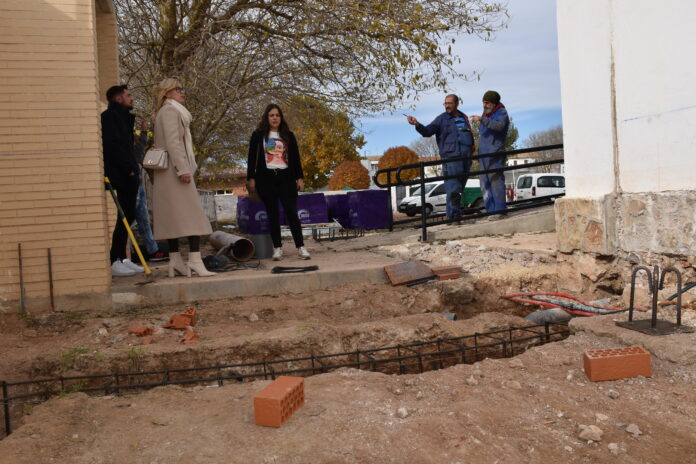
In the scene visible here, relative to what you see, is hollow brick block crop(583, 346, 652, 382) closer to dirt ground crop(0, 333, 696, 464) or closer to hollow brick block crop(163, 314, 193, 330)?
dirt ground crop(0, 333, 696, 464)

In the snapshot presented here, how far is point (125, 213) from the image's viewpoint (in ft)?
19.7

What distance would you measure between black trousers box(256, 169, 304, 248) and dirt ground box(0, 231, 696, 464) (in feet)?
6.04

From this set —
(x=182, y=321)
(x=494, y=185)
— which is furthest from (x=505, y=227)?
(x=182, y=321)

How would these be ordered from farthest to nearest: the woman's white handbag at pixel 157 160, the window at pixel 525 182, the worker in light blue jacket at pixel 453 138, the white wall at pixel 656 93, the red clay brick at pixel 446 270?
the window at pixel 525 182, the worker in light blue jacket at pixel 453 138, the red clay brick at pixel 446 270, the woman's white handbag at pixel 157 160, the white wall at pixel 656 93

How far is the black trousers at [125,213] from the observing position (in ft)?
19.2

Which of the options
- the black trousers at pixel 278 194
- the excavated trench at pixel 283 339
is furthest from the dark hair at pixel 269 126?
the excavated trench at pixel 283 339

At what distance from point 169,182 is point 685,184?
174 inches

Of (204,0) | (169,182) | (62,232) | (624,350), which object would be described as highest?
(204,0)

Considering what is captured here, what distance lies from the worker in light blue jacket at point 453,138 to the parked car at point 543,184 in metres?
12.9

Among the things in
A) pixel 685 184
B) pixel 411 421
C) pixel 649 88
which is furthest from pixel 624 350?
pixel 649 88

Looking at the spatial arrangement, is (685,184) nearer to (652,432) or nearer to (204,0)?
(652,432)

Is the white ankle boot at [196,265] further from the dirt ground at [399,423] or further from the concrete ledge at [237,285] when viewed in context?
the dirt ground at [399,423]

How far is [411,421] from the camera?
101 inches

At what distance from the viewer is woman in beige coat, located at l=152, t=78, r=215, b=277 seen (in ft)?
17.7
